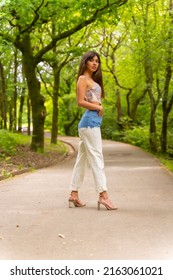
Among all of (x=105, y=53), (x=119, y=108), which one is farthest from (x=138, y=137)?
(x=105, y=53)

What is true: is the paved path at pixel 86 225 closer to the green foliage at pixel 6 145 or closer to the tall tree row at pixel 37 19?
the green foliage at pixel 6 145

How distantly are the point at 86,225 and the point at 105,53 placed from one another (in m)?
33.3

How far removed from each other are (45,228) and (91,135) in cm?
151

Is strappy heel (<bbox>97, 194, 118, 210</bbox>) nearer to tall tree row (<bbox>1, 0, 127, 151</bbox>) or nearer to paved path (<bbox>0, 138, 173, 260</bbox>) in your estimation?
paved path (<bbox>0, 138, 173, 260</bbox>)

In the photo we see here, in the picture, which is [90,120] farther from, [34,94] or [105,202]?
[34,94]

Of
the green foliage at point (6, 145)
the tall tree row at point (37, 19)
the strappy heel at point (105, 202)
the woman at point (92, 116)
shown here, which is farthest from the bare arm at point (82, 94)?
the green foliage at point (6, 145)

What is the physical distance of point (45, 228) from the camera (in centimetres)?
584

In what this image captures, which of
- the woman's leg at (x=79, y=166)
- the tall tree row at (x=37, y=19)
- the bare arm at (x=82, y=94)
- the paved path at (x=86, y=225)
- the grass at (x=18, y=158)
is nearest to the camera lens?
the paved path at (x=86, y=225)

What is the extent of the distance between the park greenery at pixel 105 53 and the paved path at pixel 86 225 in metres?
7.86

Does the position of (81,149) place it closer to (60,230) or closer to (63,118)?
(60,230)

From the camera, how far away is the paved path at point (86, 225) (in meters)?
4.76

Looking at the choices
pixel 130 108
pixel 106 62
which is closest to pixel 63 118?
pixel 130 108

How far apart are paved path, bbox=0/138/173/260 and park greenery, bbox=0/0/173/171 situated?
7.86 meters
